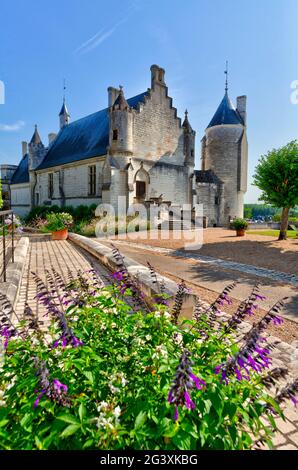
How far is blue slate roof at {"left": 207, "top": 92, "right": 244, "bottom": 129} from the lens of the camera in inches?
1341

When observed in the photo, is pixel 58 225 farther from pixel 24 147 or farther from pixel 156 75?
pixel 24 147

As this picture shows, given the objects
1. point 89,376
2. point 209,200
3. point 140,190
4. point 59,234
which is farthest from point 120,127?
point 89,376

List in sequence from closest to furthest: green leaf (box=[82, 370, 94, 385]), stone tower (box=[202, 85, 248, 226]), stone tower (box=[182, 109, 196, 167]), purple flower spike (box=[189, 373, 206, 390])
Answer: purple flower spike (box=[189, 373, 206, 390]) < green leaf (box=[82, 370, 94, 385]) < stone tower (box=[182, 109, 196, 167]) < stone tower (box=[202, 85, 248, 226])

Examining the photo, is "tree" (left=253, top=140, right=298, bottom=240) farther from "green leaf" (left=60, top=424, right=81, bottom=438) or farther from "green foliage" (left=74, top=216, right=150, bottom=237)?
"green leaf" (left=60, top=424, right=81, bottom=438)

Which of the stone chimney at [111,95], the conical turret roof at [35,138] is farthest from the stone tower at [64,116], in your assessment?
the stone chimney at [111,95]

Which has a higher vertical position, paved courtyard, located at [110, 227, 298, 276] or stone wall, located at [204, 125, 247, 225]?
stone wall, located at [204, 125, 247, 225]

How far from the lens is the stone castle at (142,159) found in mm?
22312

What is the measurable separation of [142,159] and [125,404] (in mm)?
23563

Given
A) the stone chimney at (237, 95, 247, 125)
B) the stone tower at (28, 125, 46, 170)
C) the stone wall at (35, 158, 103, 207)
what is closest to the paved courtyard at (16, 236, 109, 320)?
the stone wall at (35, 158, 103, 207)

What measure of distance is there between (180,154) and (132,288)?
87.2ft

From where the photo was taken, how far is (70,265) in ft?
24.4

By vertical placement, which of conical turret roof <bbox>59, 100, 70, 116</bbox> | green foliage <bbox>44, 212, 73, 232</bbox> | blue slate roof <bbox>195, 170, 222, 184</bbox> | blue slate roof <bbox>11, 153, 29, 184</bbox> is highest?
conical turret roof <bbox>59, 100, 70, 116</bbox>

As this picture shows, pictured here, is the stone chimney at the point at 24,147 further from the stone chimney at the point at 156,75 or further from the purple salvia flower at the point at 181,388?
the purple salvia flower at the point at 181,388

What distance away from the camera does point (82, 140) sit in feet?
92.1
